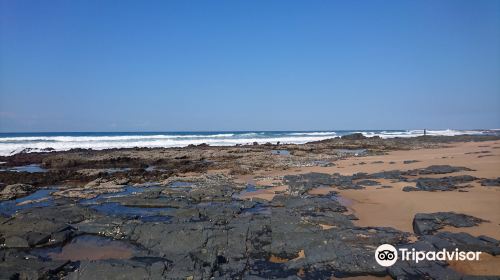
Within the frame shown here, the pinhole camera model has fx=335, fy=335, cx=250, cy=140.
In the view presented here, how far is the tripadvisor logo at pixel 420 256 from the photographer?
17.8ft

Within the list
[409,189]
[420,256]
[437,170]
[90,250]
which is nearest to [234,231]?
[90,250]

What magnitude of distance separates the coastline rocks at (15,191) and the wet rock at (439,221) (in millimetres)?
12843

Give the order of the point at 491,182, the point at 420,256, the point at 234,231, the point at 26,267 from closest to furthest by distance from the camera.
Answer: the point at 420,256 < the point at 26,267 < the point at 234,231 < the point at 491,182

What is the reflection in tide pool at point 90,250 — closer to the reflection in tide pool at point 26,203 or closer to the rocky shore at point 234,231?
the rocky shore at point 234,231

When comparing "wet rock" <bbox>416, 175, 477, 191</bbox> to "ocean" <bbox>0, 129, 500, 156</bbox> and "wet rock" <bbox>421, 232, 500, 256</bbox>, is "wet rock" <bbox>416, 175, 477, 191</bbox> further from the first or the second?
"ocean" <bbox>0, 129, 500, 156</bbox>

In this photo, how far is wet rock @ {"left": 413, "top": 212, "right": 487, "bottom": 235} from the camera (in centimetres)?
681

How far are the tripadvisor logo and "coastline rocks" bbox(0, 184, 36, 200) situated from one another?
12.3m

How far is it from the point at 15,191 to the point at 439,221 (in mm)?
13823

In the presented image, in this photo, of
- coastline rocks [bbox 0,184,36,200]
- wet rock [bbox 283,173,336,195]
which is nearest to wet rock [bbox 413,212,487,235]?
wet rock [bbox 283,173,336,195]

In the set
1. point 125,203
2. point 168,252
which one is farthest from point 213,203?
point 168,252

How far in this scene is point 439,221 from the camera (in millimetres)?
7160

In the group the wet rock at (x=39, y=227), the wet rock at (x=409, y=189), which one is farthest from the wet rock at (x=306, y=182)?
the wet rock at (x=39, y=227)

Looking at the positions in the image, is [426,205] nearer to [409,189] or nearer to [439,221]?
[439,221]

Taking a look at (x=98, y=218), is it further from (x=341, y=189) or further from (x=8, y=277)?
(x=341, y=189)
